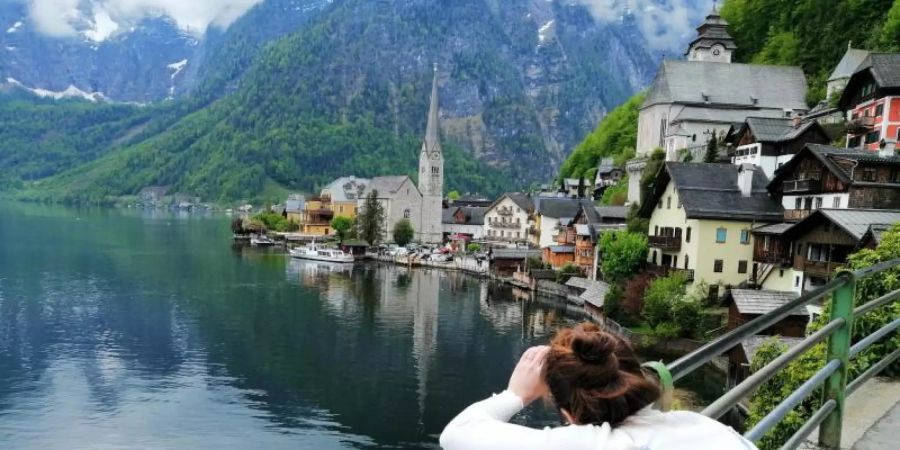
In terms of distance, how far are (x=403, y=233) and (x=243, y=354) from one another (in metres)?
51.1

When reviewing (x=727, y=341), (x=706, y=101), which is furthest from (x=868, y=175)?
(x=706, y=101)

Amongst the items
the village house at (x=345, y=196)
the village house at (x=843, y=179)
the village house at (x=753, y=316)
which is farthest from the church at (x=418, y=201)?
the village house at (x=753, y=316)

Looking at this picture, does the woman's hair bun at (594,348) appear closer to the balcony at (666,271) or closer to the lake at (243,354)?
the lake at (243,354)

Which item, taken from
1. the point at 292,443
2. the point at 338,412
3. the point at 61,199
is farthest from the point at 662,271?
the point at 61,199

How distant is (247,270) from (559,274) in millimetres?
26911

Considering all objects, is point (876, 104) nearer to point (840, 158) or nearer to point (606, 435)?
point (840, 158)

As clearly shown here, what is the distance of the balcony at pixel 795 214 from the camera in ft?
93.1

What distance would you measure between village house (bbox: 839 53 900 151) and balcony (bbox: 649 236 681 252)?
9.89m

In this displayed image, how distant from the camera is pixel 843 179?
25703 millimetres

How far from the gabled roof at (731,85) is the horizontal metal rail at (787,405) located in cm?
5546

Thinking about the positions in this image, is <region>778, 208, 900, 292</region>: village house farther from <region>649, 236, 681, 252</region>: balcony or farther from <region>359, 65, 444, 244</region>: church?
<region>359, 65, 444, 244</region>: church

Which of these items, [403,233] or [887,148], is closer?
[887,148]

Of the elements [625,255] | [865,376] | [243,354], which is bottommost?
[243,354]

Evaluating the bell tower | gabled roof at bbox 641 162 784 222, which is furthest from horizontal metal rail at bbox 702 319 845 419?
the bell tower
